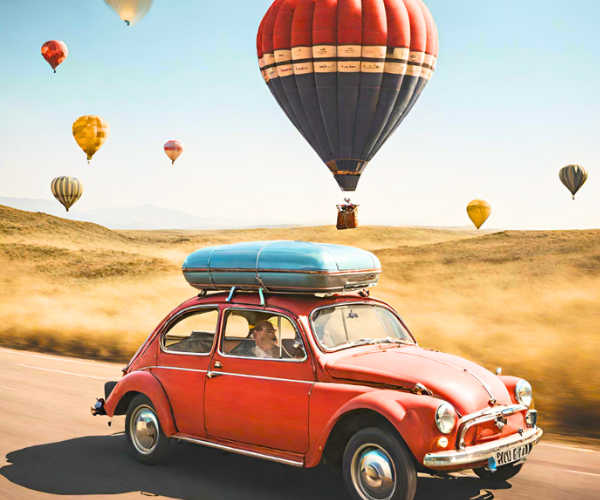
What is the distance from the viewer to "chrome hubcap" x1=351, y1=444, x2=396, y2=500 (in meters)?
5.72

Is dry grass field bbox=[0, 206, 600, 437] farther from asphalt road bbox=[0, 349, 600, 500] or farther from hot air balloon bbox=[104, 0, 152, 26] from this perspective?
hot air balloon bbox=[104, 0, 152, 26]

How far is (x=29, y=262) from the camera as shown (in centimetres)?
4181

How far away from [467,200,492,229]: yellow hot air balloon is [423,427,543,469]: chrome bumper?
55153 millimetres

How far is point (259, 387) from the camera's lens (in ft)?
22.1

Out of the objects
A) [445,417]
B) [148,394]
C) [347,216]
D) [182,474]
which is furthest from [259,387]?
[347,216]

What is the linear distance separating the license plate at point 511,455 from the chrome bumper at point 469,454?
35 millimetres

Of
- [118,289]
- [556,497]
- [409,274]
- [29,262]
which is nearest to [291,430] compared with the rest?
[556,497]

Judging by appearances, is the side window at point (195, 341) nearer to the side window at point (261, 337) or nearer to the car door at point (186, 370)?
the car door at point (186, 370)

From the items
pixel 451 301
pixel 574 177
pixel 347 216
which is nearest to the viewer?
pixel 451 301

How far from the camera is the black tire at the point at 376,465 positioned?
5605 mm

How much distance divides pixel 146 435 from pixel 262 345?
72.8 inches

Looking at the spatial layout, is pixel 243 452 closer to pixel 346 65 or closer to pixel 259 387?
pixel 259 387

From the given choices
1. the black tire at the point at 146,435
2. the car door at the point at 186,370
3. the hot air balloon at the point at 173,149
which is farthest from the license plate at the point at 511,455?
the hot air balloon at the point at 173,149

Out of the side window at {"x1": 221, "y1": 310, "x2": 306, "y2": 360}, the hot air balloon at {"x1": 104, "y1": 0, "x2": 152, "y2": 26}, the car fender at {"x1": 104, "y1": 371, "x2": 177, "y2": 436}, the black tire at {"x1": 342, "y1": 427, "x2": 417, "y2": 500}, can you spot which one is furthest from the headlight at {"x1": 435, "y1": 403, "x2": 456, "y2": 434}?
the hot air balloon at {"x1": 104, "y1": 0, "x2": 152, "y2": 26}
